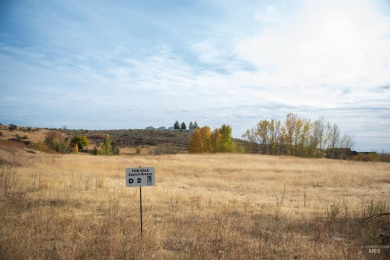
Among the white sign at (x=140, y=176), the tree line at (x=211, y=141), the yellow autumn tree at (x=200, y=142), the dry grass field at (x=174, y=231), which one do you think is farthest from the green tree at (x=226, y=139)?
the white sign at (x=140, y=176)

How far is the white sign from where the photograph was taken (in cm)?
707

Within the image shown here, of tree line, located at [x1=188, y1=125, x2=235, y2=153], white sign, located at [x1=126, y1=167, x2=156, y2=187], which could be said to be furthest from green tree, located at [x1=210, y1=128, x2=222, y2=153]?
white sign, located at [x1=126, y1=167, x2=156, y2=187]

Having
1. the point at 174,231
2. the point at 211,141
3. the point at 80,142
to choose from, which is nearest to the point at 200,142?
the point at 211,141

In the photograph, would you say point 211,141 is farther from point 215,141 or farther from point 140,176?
point 140,176

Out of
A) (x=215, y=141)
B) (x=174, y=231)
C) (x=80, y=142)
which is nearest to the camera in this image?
(x=174, y=231)

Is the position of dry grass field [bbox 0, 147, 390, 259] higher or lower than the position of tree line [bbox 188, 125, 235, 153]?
lower

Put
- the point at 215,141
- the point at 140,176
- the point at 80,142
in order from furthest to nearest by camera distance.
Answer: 1. the point at 215,141
2. the point at 80,142
3. the point at 140,176

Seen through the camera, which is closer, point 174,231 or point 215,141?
point 174,231

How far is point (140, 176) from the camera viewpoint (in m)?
7.13

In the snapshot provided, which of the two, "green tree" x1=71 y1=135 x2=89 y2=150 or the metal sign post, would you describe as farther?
"green tree" x1=71 y1=135 x2=89 y2=150

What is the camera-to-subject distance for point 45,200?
10.6 meters

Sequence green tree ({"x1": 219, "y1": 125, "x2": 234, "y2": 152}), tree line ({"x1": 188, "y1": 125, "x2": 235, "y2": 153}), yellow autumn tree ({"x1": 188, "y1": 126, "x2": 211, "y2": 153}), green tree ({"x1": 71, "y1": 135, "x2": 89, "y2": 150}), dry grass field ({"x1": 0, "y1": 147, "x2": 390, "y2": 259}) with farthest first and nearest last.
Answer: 1. yellow autumn tree ({"x1": 188, "y1": 126, "x2": 211, "y2": 153})
2. tree line ({"x1": 188, "y1": 125, "x2": 235, "y2": 153})
3. green tree ({"x1": 219, "y1": 125, "x2": 234, "y2": 152})
4. green tree ({"x1": 71, "y1": 135, "x2": 89, "y2": 150})
5. dry grass field ({"x1": 0, "y1": 147, "x2": 390, "y2": 259})

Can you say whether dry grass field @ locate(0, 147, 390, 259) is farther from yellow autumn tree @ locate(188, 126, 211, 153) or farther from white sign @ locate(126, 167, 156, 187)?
yellow autumn tree @ locate(188, 126, 211, 153)

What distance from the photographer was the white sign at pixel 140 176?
7066mm
